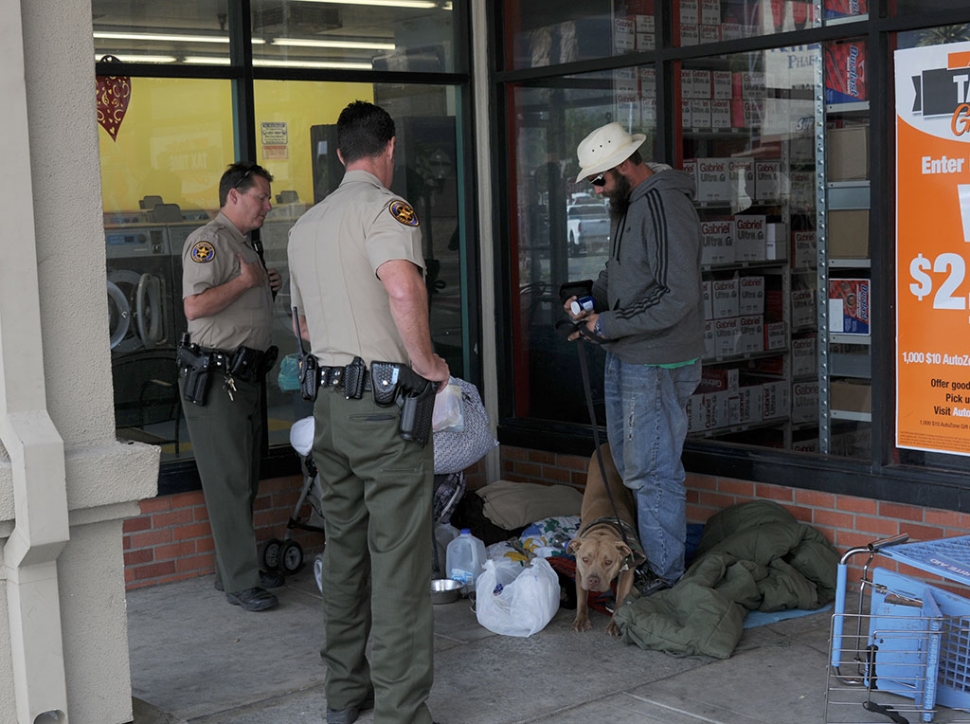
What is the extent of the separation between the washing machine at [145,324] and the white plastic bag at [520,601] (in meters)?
1.96

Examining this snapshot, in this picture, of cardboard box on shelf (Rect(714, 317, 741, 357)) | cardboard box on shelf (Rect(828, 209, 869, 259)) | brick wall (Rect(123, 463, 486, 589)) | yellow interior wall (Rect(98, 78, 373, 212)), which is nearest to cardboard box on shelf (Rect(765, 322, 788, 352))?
cardboard box on shelf (Rect(714, 317, 741, 357))

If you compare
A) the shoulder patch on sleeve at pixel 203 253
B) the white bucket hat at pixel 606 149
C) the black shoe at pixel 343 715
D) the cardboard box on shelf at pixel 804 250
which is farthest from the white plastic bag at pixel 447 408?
the cardboard box on shelf at pixel 804 250

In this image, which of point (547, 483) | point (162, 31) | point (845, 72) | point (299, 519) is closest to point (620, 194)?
point (845, 72)

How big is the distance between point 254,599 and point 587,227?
282 centimetres

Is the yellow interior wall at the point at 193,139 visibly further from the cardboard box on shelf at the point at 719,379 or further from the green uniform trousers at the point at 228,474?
the cardboard box on shelf at the point at 719,379

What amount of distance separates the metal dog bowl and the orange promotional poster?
2125 mm

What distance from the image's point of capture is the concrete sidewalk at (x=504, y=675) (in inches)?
177

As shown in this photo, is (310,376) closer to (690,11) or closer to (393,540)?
(393,540)

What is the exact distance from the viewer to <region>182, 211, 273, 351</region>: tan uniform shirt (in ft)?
18.8

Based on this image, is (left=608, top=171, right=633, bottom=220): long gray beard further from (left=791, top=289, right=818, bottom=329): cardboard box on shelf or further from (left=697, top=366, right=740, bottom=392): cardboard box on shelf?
(left=697, top=366, right=740, bottom=392): cardboard box on shelf

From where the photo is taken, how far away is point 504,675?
16.2 ft

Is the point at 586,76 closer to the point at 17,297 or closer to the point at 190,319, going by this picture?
the point at 190,319

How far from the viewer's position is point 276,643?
17.7 ft

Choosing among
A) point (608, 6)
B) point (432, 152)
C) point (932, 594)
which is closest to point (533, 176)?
point (432, 152)
